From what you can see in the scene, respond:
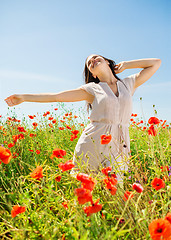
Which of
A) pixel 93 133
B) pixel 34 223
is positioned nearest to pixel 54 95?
pixel 93 133

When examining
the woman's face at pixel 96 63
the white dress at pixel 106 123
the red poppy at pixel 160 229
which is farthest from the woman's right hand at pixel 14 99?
the red poppy at pixel 160 229

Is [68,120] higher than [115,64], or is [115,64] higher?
[115,64]

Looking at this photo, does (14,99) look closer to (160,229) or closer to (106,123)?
(106,123)

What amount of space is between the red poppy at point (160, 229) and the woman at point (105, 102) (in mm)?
1338

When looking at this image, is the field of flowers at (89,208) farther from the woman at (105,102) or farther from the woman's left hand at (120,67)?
the woman's left hand at (120,67)

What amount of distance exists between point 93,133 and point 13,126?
1.89 meters

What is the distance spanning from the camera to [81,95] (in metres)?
2.54

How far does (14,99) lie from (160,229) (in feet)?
6.43

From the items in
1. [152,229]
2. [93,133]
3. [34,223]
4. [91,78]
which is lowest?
[34,223]

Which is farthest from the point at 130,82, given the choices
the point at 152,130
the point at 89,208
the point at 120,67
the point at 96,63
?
the point at 89,208

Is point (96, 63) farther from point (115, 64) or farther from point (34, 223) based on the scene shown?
point (34, 223)

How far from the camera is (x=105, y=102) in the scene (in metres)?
2.36

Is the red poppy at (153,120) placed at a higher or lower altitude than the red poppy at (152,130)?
higher

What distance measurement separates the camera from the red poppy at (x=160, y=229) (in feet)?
2.73
